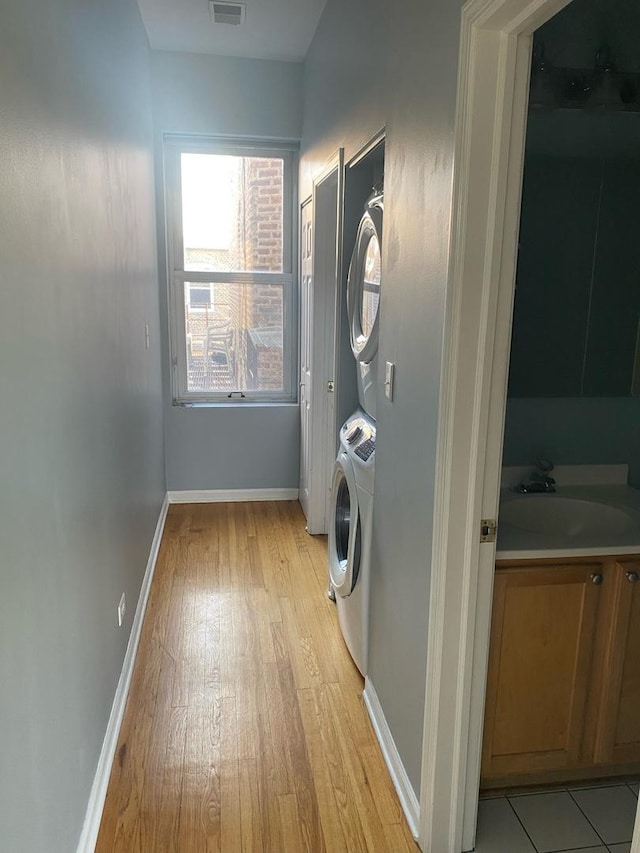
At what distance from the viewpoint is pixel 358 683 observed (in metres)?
2.50

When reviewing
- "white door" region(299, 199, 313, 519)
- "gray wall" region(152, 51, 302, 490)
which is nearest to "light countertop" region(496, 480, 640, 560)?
"white door" region(299, 199, 313, 519)

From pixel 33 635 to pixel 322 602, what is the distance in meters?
1.99

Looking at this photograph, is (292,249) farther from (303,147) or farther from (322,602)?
(322,602)

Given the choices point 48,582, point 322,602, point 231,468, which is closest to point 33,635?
point 48,582

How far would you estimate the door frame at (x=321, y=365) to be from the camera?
3.63 metres

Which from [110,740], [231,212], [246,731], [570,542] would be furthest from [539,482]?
[231,212]

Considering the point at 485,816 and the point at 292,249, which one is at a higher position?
the point at 292,249

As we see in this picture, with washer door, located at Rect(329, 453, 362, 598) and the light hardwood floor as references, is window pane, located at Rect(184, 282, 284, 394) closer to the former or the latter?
the light hardwood floor

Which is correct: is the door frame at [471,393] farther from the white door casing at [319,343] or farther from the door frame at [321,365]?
the white door casing at [319,343]

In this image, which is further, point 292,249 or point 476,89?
point 292,249

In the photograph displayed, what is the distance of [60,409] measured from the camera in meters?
1.52

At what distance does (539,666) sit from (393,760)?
57cm

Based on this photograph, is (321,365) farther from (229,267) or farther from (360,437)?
(360,437)

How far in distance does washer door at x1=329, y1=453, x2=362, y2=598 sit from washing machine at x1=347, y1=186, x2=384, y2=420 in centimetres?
29
